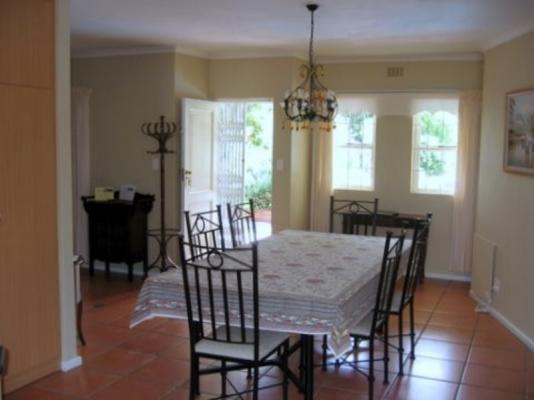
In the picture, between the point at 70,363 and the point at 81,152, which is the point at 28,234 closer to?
the point at 70,363

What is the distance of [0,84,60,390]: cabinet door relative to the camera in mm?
3422

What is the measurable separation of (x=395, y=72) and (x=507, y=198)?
2124 millimetres

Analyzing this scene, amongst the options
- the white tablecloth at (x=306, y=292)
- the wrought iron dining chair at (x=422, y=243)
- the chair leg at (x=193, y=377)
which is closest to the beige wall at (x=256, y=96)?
the wrought iron dining chair at (x=422, y=243)

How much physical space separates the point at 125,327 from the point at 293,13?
2763 mm

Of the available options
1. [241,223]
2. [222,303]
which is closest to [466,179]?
[241,223]

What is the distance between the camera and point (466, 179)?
628cm

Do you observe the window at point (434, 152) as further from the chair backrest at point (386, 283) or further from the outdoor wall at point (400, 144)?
the chair backrest at point (386, 283)

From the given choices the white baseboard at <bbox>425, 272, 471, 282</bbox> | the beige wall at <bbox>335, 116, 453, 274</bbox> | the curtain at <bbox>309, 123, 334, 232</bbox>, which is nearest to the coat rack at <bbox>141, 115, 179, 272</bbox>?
the curtain at <bbox>309, 123, 334, 232</bbox>

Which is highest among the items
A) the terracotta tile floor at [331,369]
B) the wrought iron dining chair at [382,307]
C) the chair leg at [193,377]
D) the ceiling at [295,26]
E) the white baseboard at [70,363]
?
the ceiling at [295,26]

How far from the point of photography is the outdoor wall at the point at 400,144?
641 centimetres

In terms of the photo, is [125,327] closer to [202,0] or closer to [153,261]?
[153,261]

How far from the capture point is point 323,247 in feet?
14.0

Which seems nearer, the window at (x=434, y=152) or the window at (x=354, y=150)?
the window at (x=434, y=152)

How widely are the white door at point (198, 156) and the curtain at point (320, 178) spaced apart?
1.13 m
